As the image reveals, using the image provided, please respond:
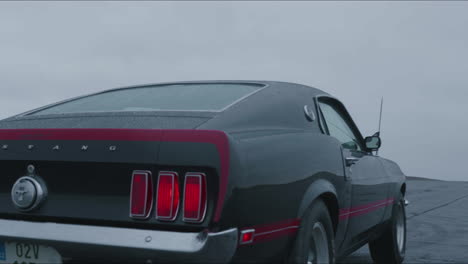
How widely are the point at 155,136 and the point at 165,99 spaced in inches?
36.6

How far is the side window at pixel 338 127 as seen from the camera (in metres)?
4.23

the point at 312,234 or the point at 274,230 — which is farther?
the point at 312,234

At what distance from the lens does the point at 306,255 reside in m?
3.18

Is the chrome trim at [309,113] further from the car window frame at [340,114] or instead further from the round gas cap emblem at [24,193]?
the round gas cap emblem at [24,193]

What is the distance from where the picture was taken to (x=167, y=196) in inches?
105

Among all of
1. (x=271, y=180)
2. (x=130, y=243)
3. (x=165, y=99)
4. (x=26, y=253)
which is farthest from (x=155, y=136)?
(x=165, y=99)

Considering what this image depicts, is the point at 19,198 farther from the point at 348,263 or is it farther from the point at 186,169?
the point at 348,263

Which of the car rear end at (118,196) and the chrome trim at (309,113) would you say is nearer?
the car rear end at (118,196)

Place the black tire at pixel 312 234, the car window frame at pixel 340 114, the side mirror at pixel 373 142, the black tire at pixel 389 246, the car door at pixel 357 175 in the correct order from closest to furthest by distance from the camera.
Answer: the black tire at pixel 312 234 < the car window frame at pixel 340 114 < the car door at pixel 357 175 < the side mirror at pixel 373 142 < the black tire at pixel 389 246

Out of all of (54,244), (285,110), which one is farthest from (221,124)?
(54,244)

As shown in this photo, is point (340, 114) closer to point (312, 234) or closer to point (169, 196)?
point (312, 234)

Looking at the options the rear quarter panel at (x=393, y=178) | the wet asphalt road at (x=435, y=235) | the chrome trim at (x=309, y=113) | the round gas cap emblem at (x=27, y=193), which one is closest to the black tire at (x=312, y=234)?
the chrome trim at (x=309, y=113)

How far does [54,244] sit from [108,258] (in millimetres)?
269

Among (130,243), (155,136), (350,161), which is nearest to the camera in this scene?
(130,243)
